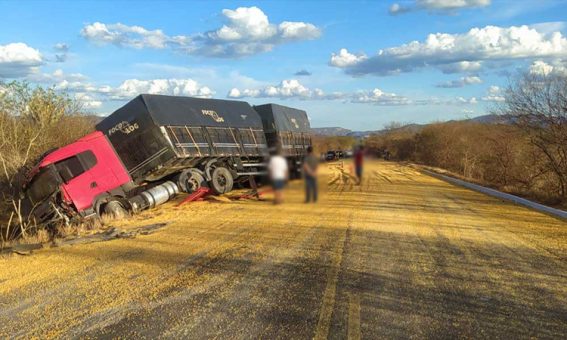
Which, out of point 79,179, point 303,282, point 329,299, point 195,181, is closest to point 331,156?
point 329,299

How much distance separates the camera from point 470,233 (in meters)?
20.7

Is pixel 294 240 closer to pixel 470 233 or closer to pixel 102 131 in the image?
pixel 470 233

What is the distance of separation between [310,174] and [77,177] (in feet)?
78.8

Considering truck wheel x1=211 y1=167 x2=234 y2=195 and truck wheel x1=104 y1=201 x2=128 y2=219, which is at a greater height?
truck wheel x1=211 y1=167 x2=234 y2=195

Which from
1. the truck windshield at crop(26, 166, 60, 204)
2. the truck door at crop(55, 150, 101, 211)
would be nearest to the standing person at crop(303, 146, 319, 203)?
the truck windshield at crop(26, 166, 60, 204)

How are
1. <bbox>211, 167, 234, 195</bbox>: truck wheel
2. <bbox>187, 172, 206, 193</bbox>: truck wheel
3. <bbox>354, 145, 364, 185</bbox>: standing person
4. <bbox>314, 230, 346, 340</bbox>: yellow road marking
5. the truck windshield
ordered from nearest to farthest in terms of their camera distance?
<bbox>354, 145, 364, 185</bbox>: standing person, <bbox>314, 230, 346, 340</bbox>: yellow road marking, <bbox>211, 167, 234, 195</bbox>: truck wheel, <bbox>187, 172, 206, 193</bbox>: truck wheel, the truck windshield

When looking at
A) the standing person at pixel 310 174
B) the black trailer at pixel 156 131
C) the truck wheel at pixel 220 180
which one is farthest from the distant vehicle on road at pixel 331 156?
the black trailer at pixel 156 131

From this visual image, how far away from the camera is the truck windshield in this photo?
68.0ft

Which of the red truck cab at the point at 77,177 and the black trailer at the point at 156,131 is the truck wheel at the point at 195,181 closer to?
the black trailer at the point at 156,131

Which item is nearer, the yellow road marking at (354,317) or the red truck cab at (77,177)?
the yellow road marking at (354,317)

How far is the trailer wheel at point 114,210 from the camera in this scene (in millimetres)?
24953

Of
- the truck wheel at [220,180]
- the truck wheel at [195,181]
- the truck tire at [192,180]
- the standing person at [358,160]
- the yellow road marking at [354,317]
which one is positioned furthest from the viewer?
the truck tire at [192,180]

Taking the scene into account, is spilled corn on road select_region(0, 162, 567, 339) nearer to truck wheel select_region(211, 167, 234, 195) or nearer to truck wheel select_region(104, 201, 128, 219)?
truck wheel select_region(104, 201, 128, 219)

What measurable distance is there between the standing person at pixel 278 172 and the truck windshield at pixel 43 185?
21588mm
